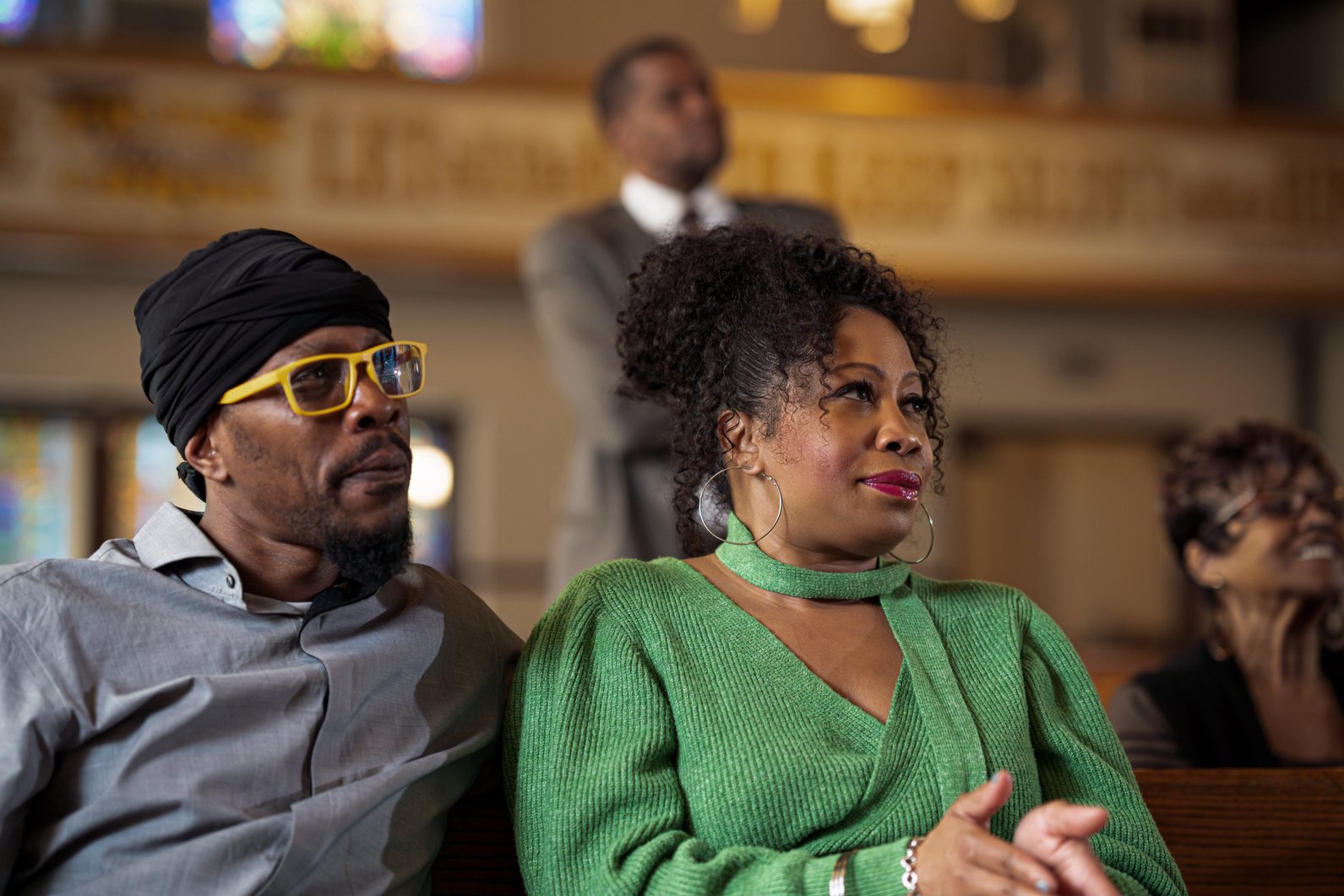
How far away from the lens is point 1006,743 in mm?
1646

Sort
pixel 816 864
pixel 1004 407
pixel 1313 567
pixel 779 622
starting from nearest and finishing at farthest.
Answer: pixel 816 864, pixel 779 622, pixel 1313 567, pixel 1004 407

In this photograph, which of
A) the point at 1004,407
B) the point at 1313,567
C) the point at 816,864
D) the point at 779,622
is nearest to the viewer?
the point at 816,864

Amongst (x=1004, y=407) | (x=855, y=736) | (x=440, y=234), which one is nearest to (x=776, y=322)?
(x=855, y=736)

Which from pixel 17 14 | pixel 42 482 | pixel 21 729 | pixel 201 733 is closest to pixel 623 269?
pixel 201 733

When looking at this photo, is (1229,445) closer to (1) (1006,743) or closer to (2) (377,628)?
(1) (1006,743)

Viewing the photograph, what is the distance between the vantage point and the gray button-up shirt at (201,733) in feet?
4.60

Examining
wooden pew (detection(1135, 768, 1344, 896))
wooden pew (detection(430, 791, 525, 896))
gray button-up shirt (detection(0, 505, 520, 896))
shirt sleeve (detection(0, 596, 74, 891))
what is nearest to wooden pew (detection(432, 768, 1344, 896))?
wooden pew (detection(1135, 768, 1344, 896))

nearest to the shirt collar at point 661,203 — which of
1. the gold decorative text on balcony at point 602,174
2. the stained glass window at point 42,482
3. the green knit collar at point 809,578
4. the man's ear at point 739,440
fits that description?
the man's ear at point 739,440

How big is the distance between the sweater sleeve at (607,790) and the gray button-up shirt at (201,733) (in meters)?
0.10

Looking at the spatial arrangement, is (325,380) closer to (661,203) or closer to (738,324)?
(738,324)

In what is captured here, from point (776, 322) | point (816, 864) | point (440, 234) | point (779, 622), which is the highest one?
point (440, 234)

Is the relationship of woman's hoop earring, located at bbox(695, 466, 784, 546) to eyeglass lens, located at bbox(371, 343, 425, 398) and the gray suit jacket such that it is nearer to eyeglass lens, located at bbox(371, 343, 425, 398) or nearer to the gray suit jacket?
eyeglass lens, located at bbox(371, 343, 425, 398)

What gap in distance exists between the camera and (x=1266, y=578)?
2.50m

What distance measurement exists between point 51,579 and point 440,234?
588cm
